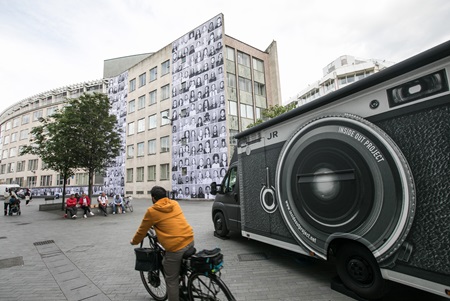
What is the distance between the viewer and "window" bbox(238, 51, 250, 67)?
28352 millimetres

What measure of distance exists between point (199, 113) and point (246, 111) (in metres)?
5.25

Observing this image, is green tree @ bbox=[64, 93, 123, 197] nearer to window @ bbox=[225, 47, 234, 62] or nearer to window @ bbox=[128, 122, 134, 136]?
window @ bbox=[225, 47, 234, 62]

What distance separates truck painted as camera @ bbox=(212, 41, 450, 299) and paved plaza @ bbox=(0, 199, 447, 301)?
62cm

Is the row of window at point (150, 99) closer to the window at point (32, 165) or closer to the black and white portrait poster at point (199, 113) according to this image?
the black and white portrait poster at point (199, 113)

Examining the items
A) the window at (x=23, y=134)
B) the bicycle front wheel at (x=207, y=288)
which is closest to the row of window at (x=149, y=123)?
the bicycle front wheel at (x=207, y=288)

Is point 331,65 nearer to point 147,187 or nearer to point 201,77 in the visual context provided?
point 201,77

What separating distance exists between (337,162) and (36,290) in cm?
531

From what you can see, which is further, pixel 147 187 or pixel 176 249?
pixel 147 187

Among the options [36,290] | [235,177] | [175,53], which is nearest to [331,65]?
[175,53]

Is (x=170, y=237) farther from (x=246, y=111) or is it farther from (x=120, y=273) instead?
(x=246, y=111)

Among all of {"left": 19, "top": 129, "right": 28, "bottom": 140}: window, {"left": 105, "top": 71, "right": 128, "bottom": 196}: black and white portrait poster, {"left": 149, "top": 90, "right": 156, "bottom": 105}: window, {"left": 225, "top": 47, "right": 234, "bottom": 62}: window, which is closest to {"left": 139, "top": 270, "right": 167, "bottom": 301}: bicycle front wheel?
{"left": 225, "top": 47, "right": 234, "bottom": 62}: window

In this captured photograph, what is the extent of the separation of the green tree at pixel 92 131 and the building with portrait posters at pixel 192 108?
7.47 m

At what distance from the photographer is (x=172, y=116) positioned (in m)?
29.7

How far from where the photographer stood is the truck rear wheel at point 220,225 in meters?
7.40
